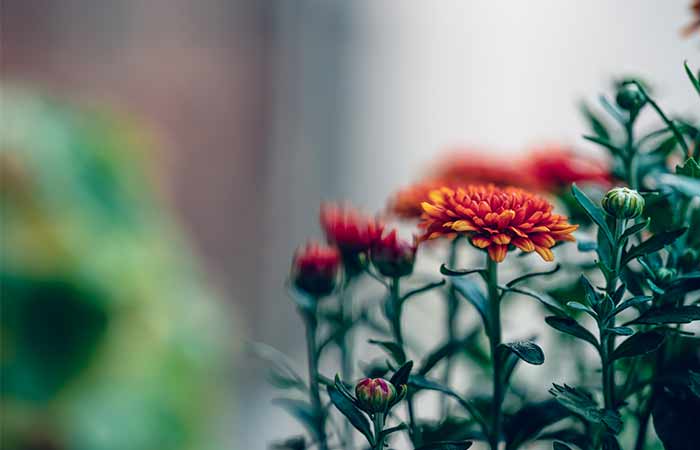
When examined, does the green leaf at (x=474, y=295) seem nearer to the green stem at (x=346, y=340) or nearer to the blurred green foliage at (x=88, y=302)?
the green stem at (x=346, y=340)

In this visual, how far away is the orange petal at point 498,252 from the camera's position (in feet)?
0.84

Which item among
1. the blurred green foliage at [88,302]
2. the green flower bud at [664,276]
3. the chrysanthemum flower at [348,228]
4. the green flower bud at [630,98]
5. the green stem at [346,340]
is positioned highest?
the green flower bud at [630,98]

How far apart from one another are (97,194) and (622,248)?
93cm

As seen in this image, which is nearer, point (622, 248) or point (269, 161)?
point (622, 248)

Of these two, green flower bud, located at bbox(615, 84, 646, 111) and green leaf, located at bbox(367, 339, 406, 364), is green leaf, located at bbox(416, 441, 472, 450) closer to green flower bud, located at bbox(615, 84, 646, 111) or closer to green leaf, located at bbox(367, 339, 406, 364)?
green leaf, located at bbox(367, 339, 406, 364)

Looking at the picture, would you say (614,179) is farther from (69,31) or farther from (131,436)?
(69,31)

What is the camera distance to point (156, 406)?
1.00 meters

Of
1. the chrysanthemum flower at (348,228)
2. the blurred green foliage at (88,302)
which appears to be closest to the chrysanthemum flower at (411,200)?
the chrysanthemum flower at (348,228)

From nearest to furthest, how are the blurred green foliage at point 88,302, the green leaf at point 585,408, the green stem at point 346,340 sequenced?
1. the green leaf at point 585,408
2. the green stem at point 346,340
3. the blurred green foliage at point 88,302

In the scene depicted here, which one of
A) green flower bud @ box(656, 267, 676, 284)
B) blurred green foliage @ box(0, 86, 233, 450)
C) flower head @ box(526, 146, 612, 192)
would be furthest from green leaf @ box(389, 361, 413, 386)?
blurred green foliage @ box(0, 86, 233, 450)

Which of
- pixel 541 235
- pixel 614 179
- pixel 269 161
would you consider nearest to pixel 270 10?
pixel 269 161

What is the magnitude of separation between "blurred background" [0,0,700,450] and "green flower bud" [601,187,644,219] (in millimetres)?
202

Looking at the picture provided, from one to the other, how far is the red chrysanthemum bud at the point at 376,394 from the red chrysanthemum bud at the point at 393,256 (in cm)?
6

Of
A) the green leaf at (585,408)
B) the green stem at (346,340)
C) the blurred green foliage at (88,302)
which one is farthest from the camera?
the blurred green foliage at (88,302)
